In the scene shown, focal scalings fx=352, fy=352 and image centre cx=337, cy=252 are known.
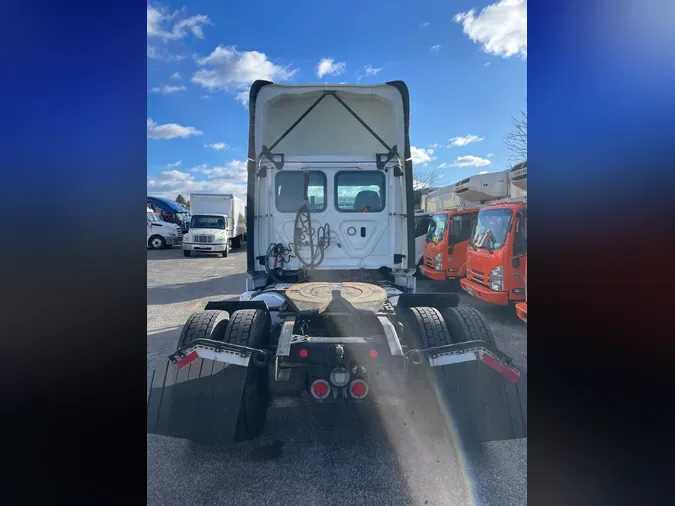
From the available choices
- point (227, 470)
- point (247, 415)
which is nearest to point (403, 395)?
point (247, 415)

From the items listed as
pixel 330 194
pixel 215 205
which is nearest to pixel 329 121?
pixel 330 194

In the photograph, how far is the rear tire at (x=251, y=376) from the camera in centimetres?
259

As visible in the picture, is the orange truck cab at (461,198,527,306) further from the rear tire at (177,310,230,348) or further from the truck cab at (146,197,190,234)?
the truck cab at (146,197,190,234)

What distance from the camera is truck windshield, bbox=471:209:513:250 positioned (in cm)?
732

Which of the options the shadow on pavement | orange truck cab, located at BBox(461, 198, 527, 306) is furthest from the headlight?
the shadow on pavement

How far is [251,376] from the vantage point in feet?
8.50

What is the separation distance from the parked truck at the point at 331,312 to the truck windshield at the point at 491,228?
12.3ft

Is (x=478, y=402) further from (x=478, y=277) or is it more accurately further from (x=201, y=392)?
(x=478, y=277)

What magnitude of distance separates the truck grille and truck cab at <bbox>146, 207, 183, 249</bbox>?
19488mm

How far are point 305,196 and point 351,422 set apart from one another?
2696 mm

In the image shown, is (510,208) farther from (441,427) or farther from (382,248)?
(441,427)

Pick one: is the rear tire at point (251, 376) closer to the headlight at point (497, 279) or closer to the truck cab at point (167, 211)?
the headlight at point (497, 279)

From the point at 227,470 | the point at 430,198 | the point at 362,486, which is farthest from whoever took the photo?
the point at 430,198
